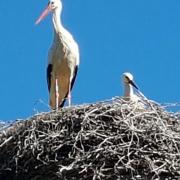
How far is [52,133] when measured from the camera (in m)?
8.88

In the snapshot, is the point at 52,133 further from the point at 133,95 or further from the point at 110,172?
the point at 133,95

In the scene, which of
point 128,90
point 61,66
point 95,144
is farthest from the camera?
point 61,66

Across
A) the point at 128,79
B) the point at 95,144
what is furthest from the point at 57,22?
the point at 95,144

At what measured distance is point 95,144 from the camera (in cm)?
872

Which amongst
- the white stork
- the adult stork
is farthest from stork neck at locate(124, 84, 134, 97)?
the adult stork

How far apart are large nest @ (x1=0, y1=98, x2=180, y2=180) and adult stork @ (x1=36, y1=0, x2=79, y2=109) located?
8.31 ft

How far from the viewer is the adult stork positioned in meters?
11.7

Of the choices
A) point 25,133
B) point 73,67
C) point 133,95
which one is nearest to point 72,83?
point 73,67

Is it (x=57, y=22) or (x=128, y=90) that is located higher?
(x=57, y=22)

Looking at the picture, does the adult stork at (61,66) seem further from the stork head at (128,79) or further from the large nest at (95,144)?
the large nest at (95,144)

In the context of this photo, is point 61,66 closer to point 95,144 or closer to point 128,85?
point 128,85

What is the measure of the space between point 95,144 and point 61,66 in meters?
3.15

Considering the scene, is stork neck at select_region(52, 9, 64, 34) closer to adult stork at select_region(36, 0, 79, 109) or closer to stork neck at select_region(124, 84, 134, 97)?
adult stork at select_region(36, 0, 79, 109)

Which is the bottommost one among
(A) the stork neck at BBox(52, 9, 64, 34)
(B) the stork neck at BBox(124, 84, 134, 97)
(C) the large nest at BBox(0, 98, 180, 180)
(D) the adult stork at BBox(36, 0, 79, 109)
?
(C) the large nest at BBox(0, 98, 180, 180)
